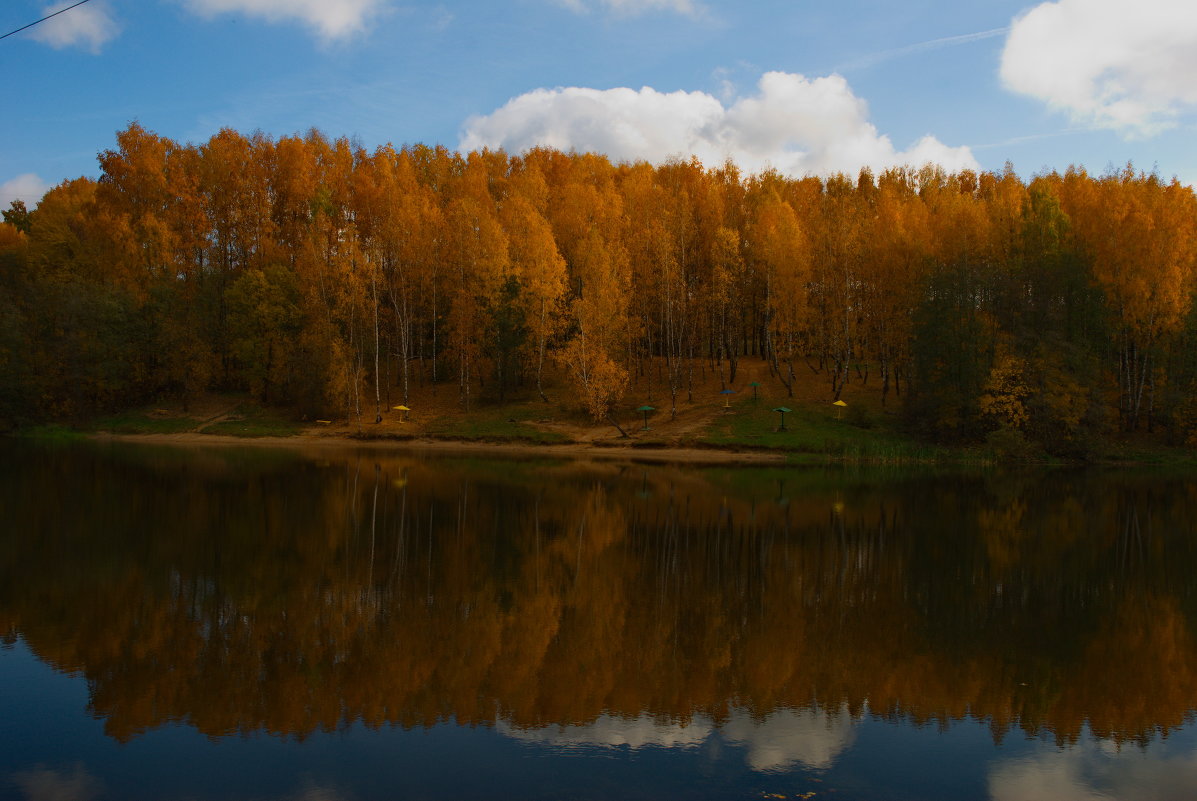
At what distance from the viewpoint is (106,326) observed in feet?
166

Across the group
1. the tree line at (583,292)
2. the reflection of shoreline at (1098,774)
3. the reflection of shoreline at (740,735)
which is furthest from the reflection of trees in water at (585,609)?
the tree line at (583,292)

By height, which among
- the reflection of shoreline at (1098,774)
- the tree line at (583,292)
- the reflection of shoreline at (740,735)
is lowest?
the reflection of shoreline at (1098,774)

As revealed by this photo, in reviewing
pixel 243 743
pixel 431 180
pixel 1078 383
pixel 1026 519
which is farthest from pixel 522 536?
pixel 431 180

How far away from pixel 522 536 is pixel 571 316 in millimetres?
33155

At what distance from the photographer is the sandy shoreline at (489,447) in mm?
41875

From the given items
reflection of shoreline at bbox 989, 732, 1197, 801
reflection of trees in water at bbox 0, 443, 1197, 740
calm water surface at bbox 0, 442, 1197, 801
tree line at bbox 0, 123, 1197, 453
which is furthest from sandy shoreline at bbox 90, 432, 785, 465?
reflection of shoreline at bbox 989, 732, 1197, 801

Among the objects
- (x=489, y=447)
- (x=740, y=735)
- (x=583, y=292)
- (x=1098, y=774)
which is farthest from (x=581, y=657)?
(x=583, y=292)

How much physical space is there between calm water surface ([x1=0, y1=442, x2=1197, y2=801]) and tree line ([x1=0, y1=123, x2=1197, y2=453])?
80.9 ft

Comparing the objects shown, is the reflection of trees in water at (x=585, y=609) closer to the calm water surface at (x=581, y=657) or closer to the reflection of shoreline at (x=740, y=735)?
the calm water surface at (x=581, y=657)

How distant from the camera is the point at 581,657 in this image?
34.9 feet

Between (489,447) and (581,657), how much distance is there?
35.5m

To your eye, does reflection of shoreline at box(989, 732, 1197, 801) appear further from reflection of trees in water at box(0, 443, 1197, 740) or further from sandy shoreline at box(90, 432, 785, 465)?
sandy shoreline at box(90, 432, 785, 465)

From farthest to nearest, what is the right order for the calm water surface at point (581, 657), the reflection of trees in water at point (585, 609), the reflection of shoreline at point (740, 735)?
the reflection of trees in water at point (585, 609), the reflection of shoreline at point (740, 735), the calm water surface at point (581, 657)

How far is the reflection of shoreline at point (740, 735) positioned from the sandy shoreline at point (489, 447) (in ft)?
103
